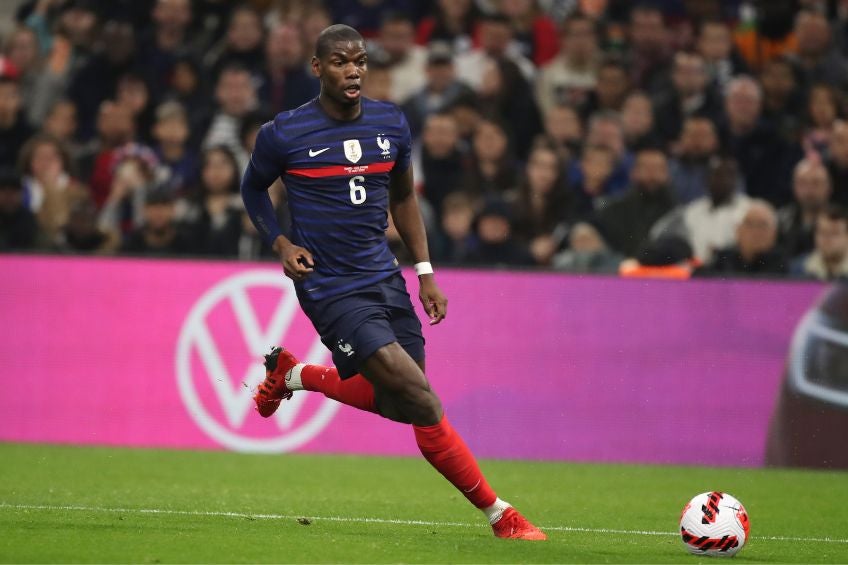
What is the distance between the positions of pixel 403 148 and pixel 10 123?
947cm

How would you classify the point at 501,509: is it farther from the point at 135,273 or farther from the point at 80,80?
the point at 80,80

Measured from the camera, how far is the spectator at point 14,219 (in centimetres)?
1455

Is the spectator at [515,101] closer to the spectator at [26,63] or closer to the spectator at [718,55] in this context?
the spectator at [718,55]

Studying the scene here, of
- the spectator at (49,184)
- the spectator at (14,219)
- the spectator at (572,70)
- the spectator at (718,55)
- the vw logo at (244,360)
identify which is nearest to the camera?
the vw logo at (244,360)

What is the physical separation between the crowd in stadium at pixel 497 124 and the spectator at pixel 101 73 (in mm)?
22

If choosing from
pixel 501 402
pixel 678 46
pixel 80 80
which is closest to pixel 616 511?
pixel 501 402

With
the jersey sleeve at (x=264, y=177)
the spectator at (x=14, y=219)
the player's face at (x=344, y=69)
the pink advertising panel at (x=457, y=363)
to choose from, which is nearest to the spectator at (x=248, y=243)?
the pink advertising panel at (x=457, y=363)

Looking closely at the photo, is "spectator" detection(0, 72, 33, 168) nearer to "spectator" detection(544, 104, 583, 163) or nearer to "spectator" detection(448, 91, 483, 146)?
"spectator" detection(448, 91, 483, 146)

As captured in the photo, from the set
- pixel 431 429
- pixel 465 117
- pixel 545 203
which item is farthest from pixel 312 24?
pixel 431 429

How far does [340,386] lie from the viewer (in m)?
8.48

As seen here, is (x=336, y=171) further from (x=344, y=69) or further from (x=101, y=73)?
(x=101, y=73)

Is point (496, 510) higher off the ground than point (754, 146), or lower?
lower

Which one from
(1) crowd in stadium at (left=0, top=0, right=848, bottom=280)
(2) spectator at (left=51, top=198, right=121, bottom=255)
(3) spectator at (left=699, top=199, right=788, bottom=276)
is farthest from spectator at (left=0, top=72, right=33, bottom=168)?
(3) spectator at (left=699, top=199, right=788, bottom=276)

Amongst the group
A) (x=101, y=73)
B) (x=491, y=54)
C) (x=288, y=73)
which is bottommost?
(x=101, y=73)
